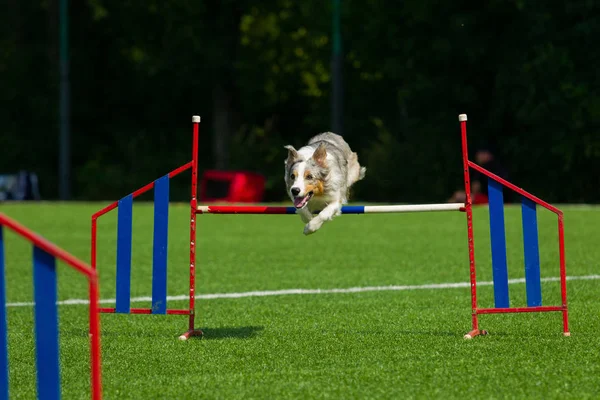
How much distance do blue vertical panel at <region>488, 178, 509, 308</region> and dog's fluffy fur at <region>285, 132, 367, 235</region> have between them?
118 cm

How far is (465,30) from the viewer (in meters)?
33.1

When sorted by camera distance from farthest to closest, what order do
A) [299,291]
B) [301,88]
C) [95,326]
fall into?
[301,88]
[299,291]
[95,326]

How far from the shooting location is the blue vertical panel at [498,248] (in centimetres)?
835

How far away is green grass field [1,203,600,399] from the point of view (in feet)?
21.7

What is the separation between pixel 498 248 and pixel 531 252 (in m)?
0.26

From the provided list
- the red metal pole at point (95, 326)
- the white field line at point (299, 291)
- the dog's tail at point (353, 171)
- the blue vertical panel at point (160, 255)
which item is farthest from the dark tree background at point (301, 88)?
the red metal pole at point (95, 326)

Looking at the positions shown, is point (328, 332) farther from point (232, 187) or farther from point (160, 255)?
point (232, 187)

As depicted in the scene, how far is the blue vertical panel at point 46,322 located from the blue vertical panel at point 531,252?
445cm

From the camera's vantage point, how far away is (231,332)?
8969mm

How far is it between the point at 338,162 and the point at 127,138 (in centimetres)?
3506

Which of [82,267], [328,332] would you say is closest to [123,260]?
[328,332]

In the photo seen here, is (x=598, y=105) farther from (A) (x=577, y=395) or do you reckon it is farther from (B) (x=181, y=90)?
(A) (x=577, y=395)

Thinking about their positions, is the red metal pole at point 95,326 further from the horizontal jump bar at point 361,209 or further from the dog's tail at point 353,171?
the dog's tail at point 353,171

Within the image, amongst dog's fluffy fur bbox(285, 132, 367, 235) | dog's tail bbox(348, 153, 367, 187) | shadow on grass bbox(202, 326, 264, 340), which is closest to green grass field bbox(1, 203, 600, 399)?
shadow on grass bbox(202, 326, 264, 340)
